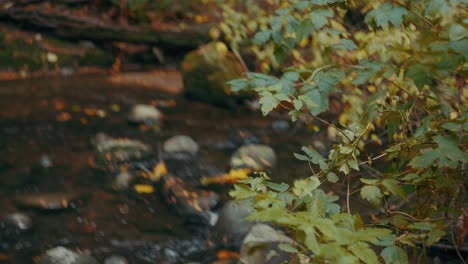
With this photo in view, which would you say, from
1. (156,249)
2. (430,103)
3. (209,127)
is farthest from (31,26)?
(430,103)

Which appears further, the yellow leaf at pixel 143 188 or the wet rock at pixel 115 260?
the yellow leaf at pixel 143 188

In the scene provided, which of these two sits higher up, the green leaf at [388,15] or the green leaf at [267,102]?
the green leaf at [388,15]

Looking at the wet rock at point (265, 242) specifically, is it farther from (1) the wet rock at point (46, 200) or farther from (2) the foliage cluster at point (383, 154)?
(1) the wet rock at point (46, 200)

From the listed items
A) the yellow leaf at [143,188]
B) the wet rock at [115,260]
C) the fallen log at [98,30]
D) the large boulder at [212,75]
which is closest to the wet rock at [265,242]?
the wet rock at [115,260]

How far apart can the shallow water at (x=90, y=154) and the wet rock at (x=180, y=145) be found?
76mm

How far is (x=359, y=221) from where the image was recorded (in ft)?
4.66

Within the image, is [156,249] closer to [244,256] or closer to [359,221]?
[244,256]

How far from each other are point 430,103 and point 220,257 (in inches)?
65.6

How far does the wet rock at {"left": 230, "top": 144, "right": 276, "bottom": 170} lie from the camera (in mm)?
4184

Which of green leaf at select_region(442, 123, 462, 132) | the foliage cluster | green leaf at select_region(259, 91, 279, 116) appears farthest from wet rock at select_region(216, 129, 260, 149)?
green leaf at select_region(442, 123, 462, 132)

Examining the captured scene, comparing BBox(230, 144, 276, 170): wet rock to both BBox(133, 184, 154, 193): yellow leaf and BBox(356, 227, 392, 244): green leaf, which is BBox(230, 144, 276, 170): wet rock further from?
BBox(356, 227, 392, 244): green leaf

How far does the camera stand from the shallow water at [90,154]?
3260 millimetres

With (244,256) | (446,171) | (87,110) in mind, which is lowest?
(87,110)

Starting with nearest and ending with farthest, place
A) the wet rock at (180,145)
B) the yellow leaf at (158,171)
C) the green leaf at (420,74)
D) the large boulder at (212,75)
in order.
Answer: the green leaf at (420,74), the yellow leaf at (158,171), the wet rock at (180,145), the large boulder at (212,75)
